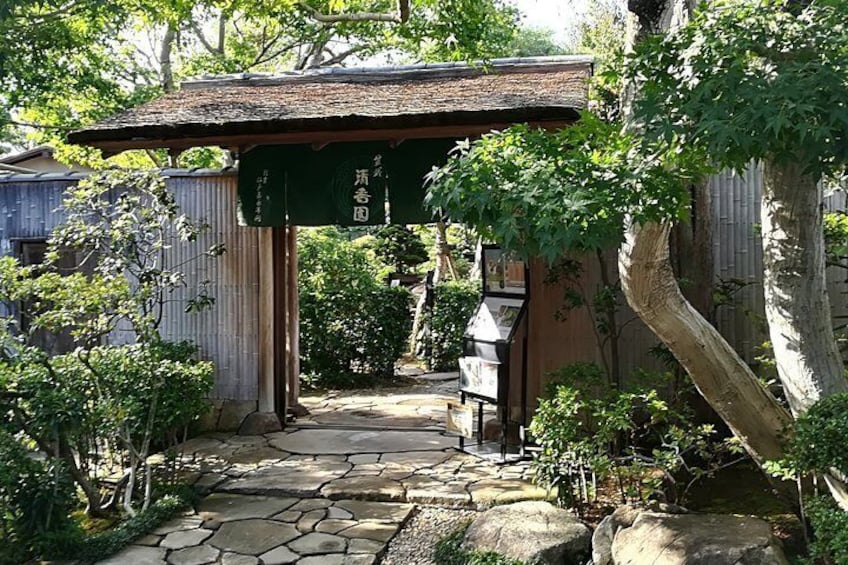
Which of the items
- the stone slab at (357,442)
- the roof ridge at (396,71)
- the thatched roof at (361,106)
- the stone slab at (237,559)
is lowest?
the stone slab at (237,559)

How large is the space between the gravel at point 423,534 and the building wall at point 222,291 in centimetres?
350

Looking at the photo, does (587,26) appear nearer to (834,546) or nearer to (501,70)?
(501,70)

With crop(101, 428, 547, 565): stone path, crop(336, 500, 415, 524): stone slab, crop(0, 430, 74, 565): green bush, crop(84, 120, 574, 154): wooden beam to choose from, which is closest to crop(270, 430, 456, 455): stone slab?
crop(101, 428, 547, 565): stone path

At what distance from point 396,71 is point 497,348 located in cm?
470

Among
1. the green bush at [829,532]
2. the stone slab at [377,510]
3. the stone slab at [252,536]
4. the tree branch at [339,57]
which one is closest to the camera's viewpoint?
the green bush at [829,532]

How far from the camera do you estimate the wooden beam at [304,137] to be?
7508 mm

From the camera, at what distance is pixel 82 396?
590 centimetres

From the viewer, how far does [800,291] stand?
15.2 feet

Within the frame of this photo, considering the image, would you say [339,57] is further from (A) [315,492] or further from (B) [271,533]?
(B) [271,533]

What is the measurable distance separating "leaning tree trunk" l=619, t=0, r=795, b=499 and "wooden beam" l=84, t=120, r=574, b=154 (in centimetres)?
245

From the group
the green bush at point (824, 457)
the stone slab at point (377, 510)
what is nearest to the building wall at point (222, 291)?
the stone slab at point (377, 510)

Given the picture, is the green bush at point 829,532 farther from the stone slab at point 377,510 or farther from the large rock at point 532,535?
the stone slab at point 377,510

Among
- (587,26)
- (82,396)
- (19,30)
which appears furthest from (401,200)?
(587,26)

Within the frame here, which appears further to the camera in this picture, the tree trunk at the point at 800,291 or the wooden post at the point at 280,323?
the wooden post at the point at 280,323
